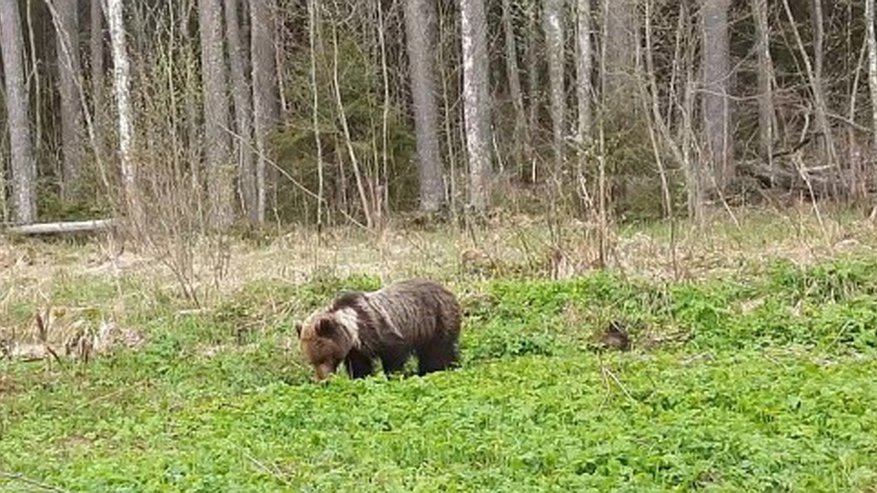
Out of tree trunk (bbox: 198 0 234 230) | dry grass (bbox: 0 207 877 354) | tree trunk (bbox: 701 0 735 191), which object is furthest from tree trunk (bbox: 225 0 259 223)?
tree trunk (bbox: 701 0 735 191)

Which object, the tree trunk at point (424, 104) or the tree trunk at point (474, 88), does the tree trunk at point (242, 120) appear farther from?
the tree trunk at point (474, 88)

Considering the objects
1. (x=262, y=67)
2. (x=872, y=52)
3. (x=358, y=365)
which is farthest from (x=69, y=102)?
(x=358, y=365)

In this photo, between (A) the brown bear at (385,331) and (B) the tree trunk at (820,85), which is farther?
(B) the tree trunk at (820,85)

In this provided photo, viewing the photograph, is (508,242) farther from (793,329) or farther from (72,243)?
(72,243)

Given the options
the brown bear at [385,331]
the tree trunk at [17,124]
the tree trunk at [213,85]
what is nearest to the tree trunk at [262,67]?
the tree trunk at [213,85]

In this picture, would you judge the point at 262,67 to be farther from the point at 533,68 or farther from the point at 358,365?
the point at 358,365

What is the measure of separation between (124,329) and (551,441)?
704 centimetres

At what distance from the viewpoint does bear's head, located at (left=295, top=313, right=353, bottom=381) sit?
1052cm

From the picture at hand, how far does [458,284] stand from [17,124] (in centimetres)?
1841

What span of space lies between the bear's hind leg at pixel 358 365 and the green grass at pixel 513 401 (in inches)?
17.2

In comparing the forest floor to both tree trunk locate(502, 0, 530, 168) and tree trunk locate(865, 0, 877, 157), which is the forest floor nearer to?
tree trunk locate(865, 0, 877, 157)

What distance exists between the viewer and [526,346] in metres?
11.2

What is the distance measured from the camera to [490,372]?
9.85 metres

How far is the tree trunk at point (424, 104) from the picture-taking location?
26.3m
